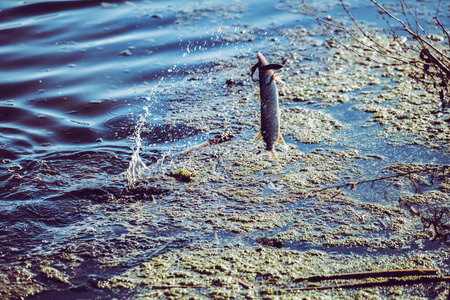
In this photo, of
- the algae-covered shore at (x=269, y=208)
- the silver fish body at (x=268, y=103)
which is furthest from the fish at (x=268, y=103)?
the algae-covered shore at (x=269, y=208)

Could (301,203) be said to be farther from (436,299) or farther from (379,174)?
(436,299)

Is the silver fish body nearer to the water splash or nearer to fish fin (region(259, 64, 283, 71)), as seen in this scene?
fish fin (region(259, 64, 283, 71))

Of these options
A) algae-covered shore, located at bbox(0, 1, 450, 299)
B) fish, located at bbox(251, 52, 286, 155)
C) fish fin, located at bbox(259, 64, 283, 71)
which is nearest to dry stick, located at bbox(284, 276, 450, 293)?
algae-covered shore, located at bbox(0, 1, 450, 299)

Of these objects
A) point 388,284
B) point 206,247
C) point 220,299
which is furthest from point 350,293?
point 206,247

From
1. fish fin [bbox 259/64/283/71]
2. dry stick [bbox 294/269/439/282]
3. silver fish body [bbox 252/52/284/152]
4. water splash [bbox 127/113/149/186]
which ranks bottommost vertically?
dry stick [bbox 294/269/439/282]

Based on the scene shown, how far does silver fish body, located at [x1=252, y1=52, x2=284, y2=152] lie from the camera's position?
3.11 meters

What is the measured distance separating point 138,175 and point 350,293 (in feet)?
5.90

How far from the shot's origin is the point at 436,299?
2383 millimetres

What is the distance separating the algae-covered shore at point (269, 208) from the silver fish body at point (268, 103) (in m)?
0.39

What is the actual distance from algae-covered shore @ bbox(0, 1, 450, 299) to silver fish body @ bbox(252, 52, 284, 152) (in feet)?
1.29

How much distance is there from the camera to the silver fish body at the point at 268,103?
10.2 feet

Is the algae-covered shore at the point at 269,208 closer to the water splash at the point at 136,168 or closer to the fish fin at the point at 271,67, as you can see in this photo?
the water splash at the point at 136,168

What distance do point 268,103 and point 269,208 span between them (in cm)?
68

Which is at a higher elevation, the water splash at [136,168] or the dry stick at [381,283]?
the water splash at [136,168]
